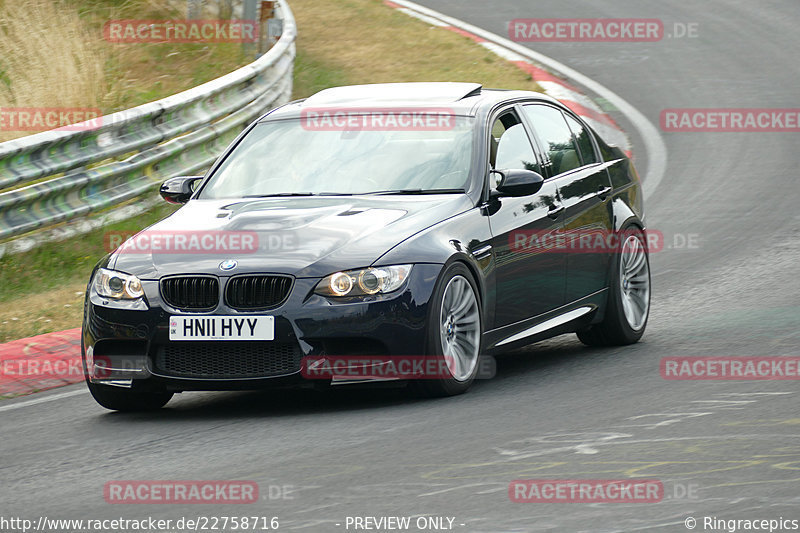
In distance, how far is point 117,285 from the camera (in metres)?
7.36

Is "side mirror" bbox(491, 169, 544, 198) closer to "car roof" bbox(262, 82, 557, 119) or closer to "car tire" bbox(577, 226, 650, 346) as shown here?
"car roof" bbox(262, 82, 557, 119)

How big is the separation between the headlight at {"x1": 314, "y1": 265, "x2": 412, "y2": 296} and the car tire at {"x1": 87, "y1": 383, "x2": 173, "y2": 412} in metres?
1.19

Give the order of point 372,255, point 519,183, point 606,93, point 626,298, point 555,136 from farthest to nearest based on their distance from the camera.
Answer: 1. point 606,93
2. point 626,298
3. point 555,136
4. point 519,183
5. point 372,255

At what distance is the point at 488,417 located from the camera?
6945 millimetres

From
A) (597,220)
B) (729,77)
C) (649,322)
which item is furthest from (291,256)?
(729,77)

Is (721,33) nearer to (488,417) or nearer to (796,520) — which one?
(488,417)

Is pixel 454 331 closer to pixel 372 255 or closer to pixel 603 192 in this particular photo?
pixel 372 255

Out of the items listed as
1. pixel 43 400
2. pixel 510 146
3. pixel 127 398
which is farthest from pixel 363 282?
pixel 43 400

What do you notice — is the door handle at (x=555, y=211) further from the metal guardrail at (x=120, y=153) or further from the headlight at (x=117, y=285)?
the metal guardrail at (x=120, y=153)

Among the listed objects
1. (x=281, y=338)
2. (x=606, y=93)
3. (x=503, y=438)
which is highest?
(x=281, y=338)

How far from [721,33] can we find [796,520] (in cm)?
1971

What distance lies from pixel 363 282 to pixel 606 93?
13258 mm

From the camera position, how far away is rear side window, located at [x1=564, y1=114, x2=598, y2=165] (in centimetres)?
932

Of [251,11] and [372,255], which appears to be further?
[251,11]
